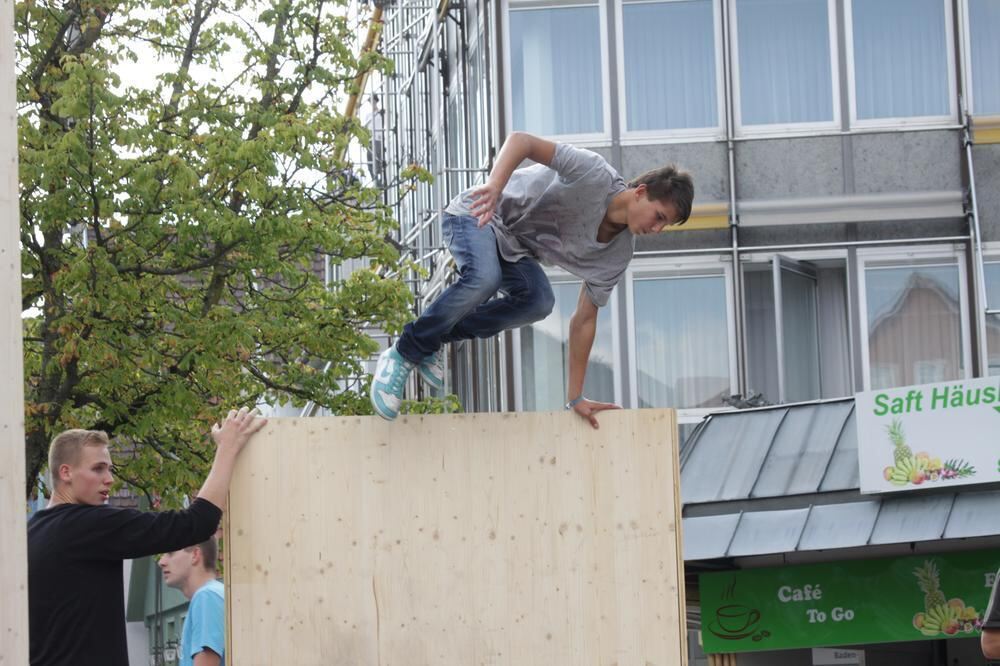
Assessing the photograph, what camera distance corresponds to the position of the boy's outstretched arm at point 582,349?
804cm

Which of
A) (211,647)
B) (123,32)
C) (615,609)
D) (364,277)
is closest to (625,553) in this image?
(615,609)

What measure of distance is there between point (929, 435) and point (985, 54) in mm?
5473

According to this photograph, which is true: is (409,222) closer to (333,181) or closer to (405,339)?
(333,181)

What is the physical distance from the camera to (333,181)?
1903 centimetres

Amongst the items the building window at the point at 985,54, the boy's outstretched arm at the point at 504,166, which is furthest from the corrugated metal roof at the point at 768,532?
the boy's outstretched arm at the point at 504,166

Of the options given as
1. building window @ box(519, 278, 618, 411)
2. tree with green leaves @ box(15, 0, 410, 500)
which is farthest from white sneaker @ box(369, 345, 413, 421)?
building window @ box(519, 278, 618, 411)

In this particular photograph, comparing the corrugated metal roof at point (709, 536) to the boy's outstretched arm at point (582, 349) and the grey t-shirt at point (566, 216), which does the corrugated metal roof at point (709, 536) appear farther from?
the grey t-shirt at point (566, 216)

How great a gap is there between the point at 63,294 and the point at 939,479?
892cm

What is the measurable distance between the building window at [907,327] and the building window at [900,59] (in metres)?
1.89

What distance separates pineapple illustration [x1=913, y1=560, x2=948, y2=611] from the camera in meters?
17.2

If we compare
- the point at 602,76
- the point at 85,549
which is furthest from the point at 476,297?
the point at 602,76

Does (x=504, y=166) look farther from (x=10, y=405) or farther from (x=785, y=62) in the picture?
(x=785, y=62)

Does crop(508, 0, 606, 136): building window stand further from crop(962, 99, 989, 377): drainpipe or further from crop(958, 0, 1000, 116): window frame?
crop(962, 99, 989, 377): drainpipe

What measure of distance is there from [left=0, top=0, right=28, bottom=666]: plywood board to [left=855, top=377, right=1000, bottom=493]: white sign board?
1224 cm
